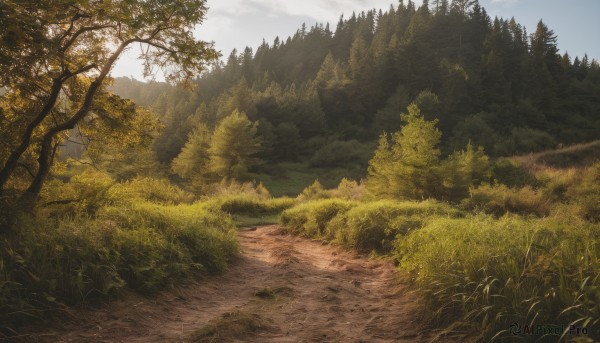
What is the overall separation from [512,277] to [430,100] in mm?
53053

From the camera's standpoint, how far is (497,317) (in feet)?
13.5

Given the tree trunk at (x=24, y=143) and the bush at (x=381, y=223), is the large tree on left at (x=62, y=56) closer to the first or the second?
the tree trunk at (x=24, y=143)

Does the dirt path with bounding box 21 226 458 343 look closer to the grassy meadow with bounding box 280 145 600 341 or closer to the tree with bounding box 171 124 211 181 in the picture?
the grassy meadow with bounding box 280 145 600 341

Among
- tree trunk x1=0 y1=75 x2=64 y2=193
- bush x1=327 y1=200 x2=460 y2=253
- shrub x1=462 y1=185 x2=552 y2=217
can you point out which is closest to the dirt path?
bush x1=327 y1=200 x2=460 y2=253

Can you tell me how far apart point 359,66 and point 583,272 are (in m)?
69.6

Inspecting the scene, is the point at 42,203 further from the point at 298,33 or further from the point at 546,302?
the point at 298,33

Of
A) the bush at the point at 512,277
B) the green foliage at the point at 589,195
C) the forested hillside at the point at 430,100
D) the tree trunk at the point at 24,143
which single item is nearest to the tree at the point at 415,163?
the green foliage at the point at 589,195

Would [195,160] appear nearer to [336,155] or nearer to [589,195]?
[336,155]

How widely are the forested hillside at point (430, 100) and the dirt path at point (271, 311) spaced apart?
41243 millimetres

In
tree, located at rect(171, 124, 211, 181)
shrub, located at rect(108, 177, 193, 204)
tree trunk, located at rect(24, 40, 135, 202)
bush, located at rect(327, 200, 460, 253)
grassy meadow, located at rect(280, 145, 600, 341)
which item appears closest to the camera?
grassy meadow, located at rect(280, 145, 600, 341)

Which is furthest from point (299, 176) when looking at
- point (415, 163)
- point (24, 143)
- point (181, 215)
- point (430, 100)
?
point (24, 143)

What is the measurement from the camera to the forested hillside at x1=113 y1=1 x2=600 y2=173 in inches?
2124

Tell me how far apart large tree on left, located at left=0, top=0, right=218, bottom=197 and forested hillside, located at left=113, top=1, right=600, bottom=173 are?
39.6 meters

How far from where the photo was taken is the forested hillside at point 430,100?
5394 centimetres
